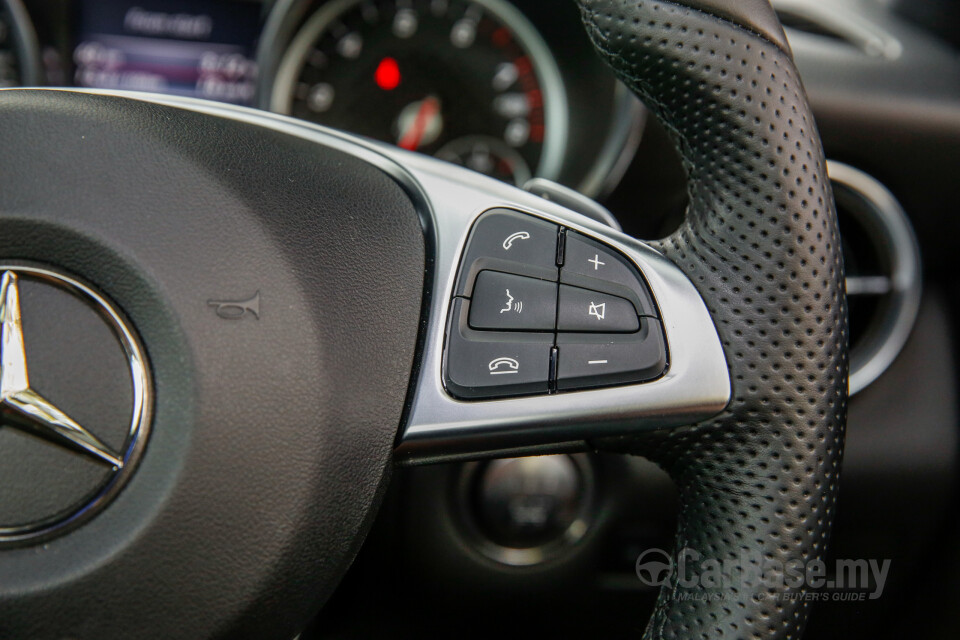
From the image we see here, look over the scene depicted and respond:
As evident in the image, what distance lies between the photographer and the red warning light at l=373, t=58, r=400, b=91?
4.92ft

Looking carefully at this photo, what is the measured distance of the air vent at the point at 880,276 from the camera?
129cm

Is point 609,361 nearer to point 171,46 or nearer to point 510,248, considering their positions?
point 510,248

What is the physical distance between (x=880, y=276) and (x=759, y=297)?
80 cm

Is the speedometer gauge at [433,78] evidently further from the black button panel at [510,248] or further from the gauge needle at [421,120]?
the black button panel at [510,248]

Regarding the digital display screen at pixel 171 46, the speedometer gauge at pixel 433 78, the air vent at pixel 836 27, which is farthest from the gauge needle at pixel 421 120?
the air vent at pixel 836 27

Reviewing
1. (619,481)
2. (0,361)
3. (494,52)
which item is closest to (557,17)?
(494,52)

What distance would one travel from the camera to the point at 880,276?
1312mm

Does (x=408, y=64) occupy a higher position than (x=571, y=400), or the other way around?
(x=408, y=64)

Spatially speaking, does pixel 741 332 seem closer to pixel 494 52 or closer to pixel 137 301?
pixel 137 301

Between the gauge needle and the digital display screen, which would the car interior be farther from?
the digital display screen

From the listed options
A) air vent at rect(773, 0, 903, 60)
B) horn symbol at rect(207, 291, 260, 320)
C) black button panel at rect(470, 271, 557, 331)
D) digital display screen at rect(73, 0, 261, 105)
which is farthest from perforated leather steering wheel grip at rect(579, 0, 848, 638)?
digital display screen at rect(73, 0, 261, 105)

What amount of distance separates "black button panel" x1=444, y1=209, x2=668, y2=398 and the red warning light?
91cm

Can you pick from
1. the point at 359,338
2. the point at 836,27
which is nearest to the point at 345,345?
the point at 359,338

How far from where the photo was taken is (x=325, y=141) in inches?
27.1
